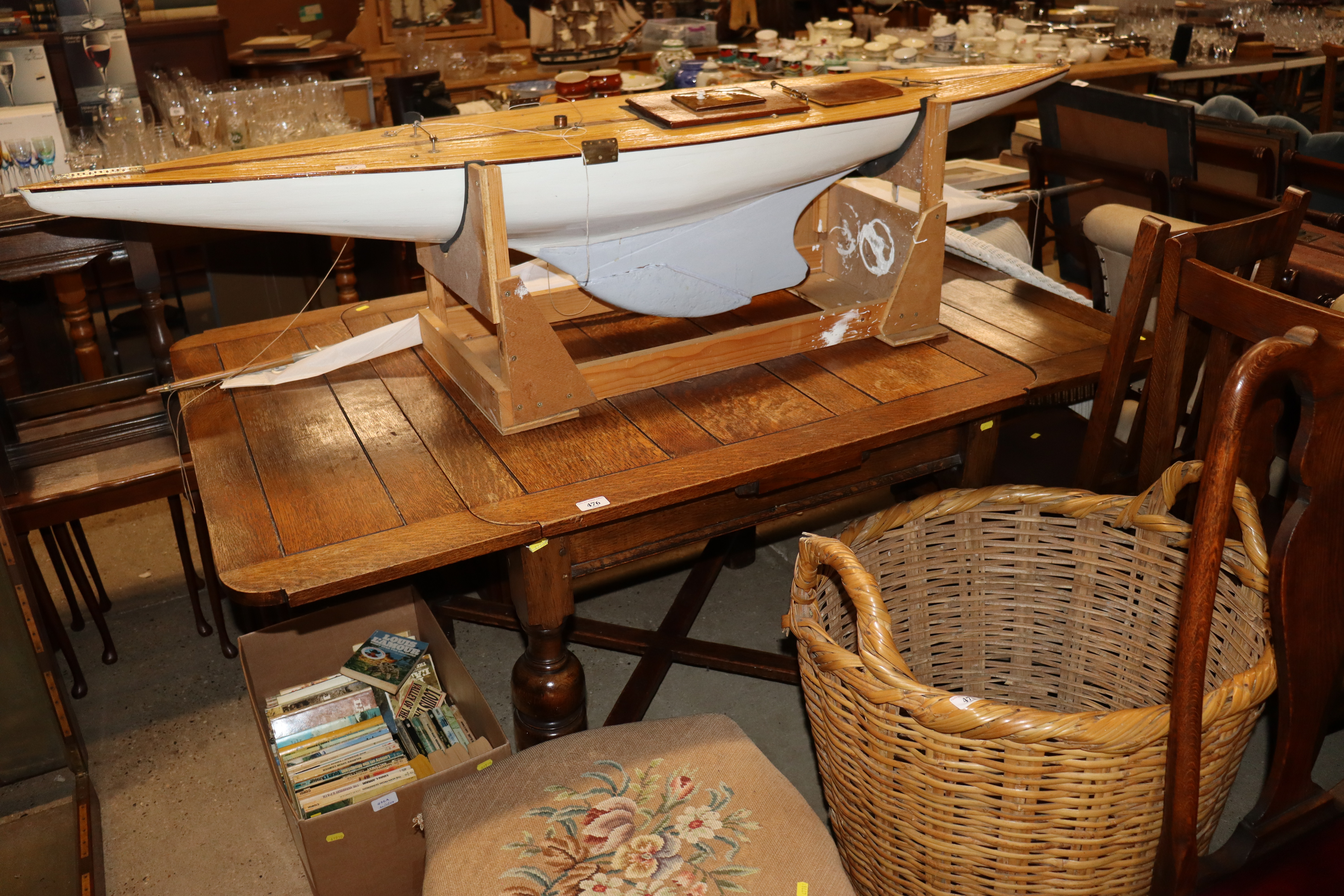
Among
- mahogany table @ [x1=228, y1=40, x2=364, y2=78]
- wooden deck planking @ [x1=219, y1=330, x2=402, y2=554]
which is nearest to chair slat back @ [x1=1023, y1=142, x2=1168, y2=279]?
wooden deck planking @ [x1=219, y1=330, x2=402, y2=554]

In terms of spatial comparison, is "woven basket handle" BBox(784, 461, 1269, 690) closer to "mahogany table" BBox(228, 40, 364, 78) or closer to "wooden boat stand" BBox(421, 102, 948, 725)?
"wooden boat stand" BBox(421, 102, 948, 725)

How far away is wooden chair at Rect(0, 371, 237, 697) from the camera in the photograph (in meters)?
1.98

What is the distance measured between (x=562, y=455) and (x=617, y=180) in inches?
16.9

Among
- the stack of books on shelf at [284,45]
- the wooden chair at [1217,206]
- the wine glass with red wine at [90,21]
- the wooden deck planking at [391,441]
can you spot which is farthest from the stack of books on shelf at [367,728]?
the stack of books on shelf at [284,45]

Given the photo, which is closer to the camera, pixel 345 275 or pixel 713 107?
pixel 713 107

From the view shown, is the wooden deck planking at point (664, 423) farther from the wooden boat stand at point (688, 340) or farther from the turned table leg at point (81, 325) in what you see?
the turned table leg at point (81, 325)

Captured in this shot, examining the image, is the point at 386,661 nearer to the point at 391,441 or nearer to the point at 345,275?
the point at 391,441

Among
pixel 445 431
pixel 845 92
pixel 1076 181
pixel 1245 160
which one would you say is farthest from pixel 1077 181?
pixel 445 431

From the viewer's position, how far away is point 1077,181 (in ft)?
9.99

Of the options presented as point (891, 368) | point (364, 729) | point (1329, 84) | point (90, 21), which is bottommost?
point (364, 729)

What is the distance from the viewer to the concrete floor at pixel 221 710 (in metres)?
1.87

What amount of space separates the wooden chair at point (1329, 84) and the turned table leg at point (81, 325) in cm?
464

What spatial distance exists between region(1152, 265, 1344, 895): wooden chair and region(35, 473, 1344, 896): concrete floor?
2.75 feet

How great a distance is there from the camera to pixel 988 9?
4.72m
